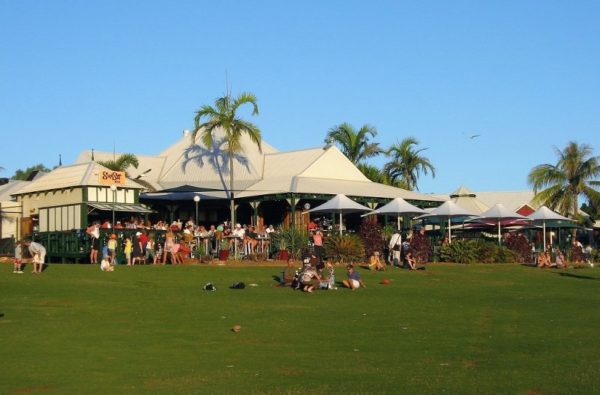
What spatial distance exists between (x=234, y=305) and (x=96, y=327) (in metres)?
4.26

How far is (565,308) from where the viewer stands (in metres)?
20.8

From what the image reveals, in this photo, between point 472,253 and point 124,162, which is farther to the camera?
point 124,162

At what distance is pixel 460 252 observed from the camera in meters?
36.5

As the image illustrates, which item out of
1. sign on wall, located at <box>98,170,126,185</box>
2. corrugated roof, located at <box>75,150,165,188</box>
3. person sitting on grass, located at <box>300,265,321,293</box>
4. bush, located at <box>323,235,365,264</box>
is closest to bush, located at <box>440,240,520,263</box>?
bush, located at <box>323,235,365,264</box>

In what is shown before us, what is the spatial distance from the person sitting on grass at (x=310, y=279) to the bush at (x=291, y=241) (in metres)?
9.67

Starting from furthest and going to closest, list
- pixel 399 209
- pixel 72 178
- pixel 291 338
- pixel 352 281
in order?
1. pixel 72 178
2. pixel 399 209
3. pixel 352 281
4. pixel 291 338

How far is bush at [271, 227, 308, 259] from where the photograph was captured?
34.8 metres

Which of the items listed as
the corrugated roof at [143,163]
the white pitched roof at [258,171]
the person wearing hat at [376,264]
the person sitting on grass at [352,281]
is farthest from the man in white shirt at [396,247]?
the corrugated roof at [143,163]

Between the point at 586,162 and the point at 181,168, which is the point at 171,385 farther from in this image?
the point at 586,162

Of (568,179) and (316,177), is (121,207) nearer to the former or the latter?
(316,177)

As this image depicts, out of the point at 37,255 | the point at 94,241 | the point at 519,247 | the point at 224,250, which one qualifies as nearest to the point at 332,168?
the point at 519,247

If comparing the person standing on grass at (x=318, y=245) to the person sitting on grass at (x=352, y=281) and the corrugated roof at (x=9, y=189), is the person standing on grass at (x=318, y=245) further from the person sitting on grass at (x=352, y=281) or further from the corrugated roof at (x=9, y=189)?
the corrugated roof at (x=9, y=189)

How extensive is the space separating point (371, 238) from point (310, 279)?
11139mm

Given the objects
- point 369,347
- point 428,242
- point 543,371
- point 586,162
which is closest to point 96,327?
point 369,347
